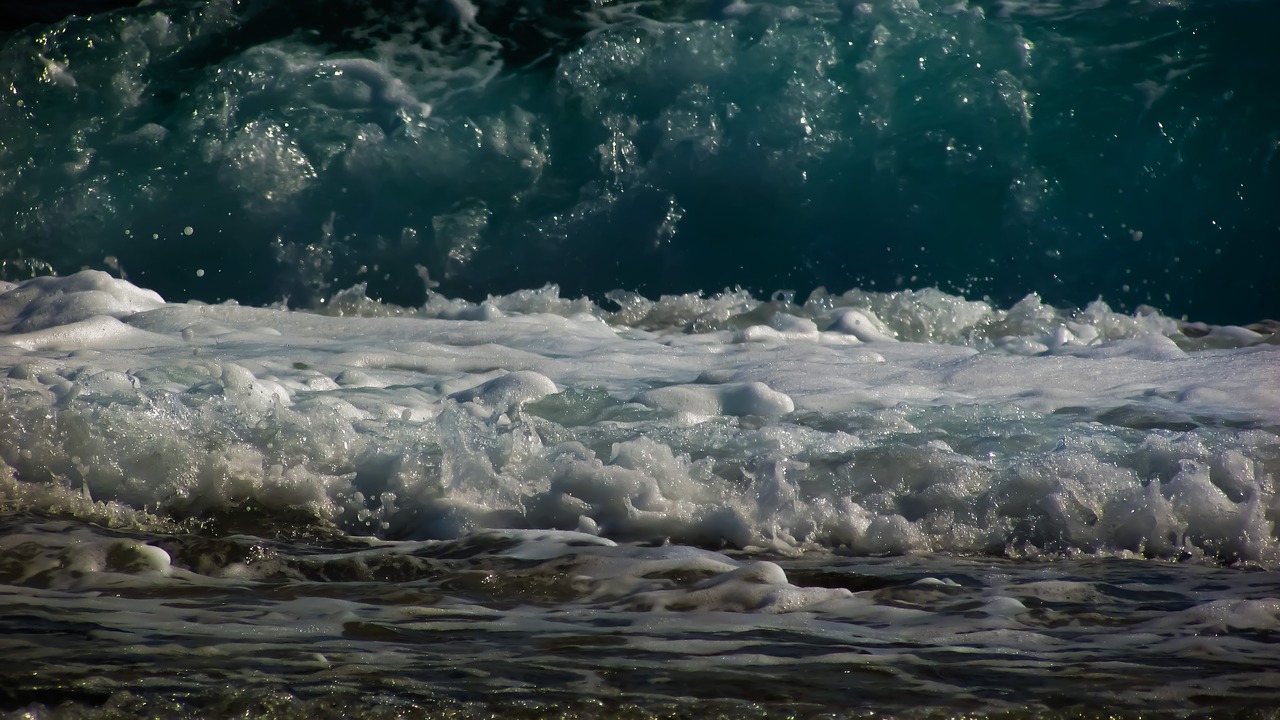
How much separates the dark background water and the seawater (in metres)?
0.02

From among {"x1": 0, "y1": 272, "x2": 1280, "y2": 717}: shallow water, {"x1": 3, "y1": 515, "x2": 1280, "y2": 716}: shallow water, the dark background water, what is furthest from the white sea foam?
the dark background water

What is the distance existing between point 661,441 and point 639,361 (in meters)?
1.50

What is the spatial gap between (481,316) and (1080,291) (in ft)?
11.5

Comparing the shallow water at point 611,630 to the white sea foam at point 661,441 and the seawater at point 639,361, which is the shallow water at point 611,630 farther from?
the white sea foam at point 661,441

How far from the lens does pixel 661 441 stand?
3.30 meters

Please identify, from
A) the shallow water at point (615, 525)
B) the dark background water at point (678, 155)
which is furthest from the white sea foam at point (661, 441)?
the dark background water at point (678, 155)

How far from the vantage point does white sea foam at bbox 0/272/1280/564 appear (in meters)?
2.89

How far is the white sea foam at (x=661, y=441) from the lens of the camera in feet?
9.49

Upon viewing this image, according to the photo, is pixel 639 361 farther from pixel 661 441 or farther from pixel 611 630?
pixel 611 630

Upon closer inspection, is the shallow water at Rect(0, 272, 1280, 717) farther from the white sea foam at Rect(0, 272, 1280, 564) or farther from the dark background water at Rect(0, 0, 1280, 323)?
the dark background water at Rect(0, 0, 1280, 323)

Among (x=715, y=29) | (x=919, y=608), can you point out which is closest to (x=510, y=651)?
(x=919, y=608)

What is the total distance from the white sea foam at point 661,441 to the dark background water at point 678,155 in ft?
6.38

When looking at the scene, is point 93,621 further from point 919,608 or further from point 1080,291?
point 1080,291

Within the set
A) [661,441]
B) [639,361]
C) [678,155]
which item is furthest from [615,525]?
[678,155]
